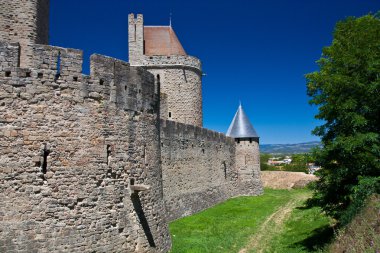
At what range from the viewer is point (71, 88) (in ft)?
27.6

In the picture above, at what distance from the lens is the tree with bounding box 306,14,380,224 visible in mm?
9570

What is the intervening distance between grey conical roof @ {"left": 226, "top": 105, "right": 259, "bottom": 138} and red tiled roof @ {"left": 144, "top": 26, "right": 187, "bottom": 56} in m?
6.51

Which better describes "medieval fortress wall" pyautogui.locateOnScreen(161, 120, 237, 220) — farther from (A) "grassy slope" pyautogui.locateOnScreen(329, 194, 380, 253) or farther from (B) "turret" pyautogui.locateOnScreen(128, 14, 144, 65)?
(A) "grassy slope" pyautogui.locateOnScreen(329, 194, 380, 253)

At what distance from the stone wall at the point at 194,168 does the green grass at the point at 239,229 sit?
81 cm

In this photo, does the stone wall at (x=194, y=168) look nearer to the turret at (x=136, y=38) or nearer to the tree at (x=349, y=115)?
the tree at (x=349, y=115)

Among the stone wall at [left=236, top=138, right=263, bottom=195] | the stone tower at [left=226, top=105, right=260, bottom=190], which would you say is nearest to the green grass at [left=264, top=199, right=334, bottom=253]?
the stone wall at [left=236, top=138, right=263, bottom=195]

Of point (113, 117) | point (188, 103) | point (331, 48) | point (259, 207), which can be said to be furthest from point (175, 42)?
point (113, 117)

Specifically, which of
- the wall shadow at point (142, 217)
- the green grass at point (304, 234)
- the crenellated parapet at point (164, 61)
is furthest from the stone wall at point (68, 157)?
the crenellated parapet at point (164, 61)

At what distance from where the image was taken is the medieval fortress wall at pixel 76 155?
25.4 ft

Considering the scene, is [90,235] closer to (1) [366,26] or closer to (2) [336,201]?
(2) [336,201]

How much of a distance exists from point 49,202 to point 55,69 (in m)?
2.80

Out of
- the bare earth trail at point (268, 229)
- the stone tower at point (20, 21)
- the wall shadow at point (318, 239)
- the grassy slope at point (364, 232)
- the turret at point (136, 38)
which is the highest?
the turret at point (136, 38)

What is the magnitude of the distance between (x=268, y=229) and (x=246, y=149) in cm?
1332

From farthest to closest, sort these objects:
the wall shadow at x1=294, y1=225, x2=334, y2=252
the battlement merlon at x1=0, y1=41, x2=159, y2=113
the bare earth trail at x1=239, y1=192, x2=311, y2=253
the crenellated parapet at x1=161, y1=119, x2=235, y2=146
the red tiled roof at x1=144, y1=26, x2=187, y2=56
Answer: the red tiled roof at x1=144, y1=26, x2=187, y2=56, the crenellated parapet at x1=161, y1=119, x2=235, y2=146, the bare earth trail at x1=239, y1=192, x2=311, y2=253, the wall shadow at x1=294, y1=225, x2=334, y2=252, the battlement merlon at x1=0, y1=41, x2=159, y2=113
